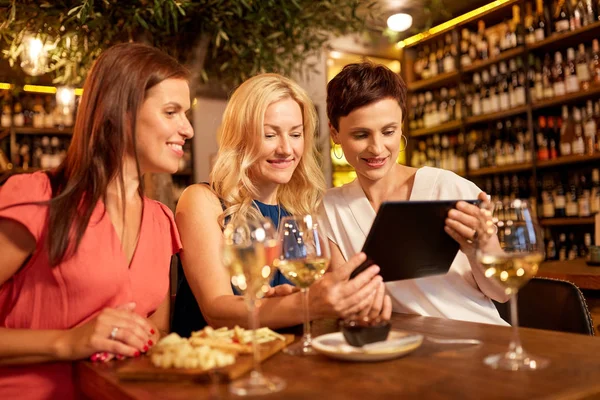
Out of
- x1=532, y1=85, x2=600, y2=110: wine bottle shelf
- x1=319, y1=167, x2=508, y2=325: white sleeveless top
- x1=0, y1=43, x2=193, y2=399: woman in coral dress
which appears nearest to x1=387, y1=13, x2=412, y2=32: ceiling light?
x1=532, y1=85, x2=600, y2=110: wine bottle shelf

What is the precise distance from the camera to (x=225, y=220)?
172 cm

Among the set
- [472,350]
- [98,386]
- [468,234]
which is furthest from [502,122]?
[98,386]

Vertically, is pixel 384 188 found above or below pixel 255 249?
above

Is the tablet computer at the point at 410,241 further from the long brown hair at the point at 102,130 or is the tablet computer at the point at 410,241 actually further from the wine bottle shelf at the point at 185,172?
the wine bottle shelf at the point at 185,172

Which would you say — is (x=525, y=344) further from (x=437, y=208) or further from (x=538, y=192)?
(x=538, y=192)

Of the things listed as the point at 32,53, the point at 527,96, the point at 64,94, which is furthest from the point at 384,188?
the point at 527,96

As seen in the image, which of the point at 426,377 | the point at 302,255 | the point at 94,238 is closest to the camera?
the point at 426,377

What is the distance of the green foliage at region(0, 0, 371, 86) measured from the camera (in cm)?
238

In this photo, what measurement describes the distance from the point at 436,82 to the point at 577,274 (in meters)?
3.00

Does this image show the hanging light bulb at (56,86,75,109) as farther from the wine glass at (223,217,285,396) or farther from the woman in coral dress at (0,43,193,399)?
the wine glass at (223,217,285,396)

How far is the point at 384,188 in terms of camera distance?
6.31 ft

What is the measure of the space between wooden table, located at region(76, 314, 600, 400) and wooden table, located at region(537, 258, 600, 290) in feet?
3.99

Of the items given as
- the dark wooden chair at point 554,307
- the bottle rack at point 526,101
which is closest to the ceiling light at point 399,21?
the bottle rack at point 526,101

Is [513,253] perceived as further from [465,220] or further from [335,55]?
[335,55]
